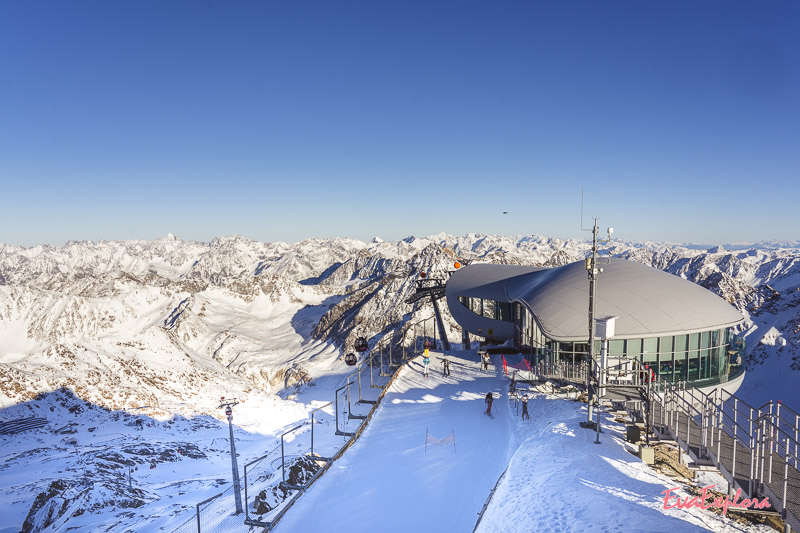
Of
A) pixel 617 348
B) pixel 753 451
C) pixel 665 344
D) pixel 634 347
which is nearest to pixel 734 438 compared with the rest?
pixel 753 451

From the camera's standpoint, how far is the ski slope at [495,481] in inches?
466

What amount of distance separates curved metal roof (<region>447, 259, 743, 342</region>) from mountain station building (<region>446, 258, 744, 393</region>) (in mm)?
56

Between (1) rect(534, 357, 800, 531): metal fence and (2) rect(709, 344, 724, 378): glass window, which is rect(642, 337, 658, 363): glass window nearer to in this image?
(2) rect(709, 344, 724, 378): glass window

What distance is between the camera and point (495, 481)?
15.6 m

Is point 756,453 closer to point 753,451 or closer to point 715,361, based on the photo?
point 753,451

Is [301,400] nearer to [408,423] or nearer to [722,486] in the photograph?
[408,423]

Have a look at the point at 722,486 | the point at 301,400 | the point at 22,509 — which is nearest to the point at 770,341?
the point at 301,400

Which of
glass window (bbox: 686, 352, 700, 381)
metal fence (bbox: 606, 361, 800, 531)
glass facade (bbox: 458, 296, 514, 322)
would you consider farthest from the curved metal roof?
metal fence (bbox: 606, 361, 800, 531)

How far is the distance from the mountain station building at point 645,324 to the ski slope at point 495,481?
16.5 ft

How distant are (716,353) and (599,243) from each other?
14.8 metres

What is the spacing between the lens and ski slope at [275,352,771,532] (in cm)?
1184

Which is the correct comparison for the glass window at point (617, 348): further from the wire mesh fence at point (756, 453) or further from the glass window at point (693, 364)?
the wire mesh fence at point (756, 453)

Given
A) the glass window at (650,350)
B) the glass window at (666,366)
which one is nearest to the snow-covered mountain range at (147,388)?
the glass window at (650,350)

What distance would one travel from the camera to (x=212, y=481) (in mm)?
35781
